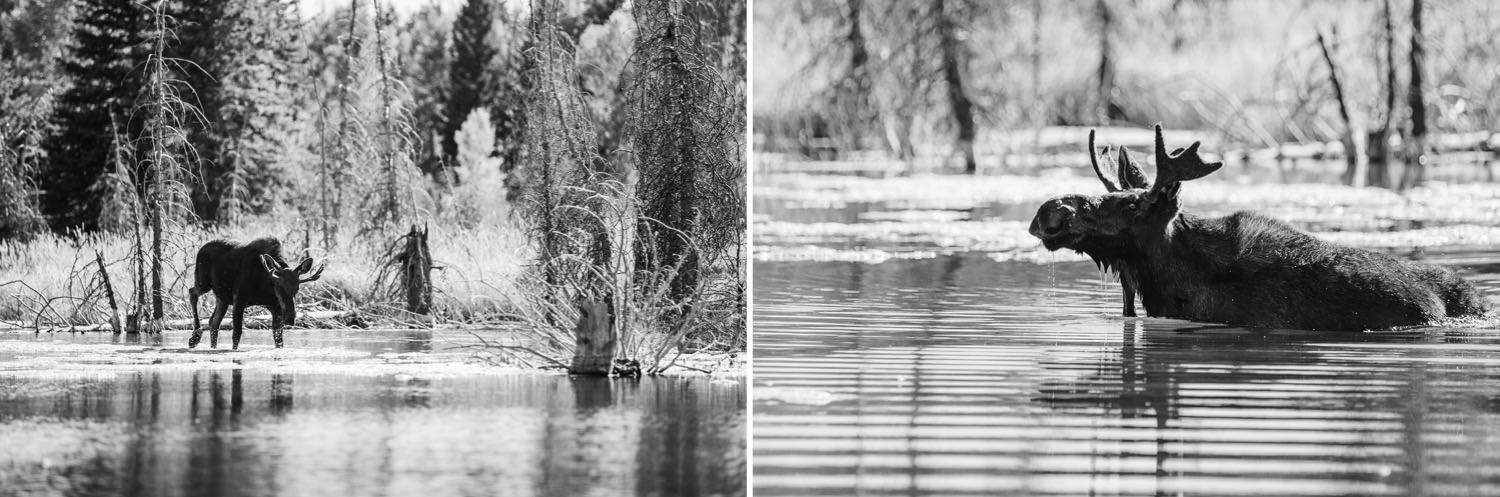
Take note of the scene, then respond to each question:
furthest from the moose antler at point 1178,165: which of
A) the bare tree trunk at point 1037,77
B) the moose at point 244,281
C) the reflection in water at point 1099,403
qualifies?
the bare tree trunk at point 1037,77

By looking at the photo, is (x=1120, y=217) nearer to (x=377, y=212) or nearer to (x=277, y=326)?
(x=377, y=212)

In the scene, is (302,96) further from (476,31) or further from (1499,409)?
(1499,409)

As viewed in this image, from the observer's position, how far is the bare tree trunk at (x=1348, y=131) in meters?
17.9

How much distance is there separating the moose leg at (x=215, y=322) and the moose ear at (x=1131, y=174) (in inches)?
129

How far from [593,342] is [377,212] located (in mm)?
1015

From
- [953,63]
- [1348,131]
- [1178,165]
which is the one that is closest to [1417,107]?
[1348,131]

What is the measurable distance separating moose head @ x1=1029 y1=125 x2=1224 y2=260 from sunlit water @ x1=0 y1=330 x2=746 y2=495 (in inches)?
59.8

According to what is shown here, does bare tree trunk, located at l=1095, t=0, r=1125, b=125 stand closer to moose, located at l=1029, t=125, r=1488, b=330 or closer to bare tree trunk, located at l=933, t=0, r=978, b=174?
bare tree trunk, located at l=933, t=0, r=978, b=174

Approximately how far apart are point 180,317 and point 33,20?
1.11 meters

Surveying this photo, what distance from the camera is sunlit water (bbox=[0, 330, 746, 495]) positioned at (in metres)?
5.55

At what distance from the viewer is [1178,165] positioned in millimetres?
7785

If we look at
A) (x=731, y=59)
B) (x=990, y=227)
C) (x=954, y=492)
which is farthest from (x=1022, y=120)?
(x=954, y=492)

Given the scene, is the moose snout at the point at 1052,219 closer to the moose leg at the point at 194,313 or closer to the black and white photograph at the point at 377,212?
the black and white photograph at the point at 377,212

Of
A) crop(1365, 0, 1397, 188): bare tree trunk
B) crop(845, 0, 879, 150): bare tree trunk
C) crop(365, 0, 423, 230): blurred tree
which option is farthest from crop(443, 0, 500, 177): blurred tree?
crop(1365, 0, 1397, 188): bare tree trunk
